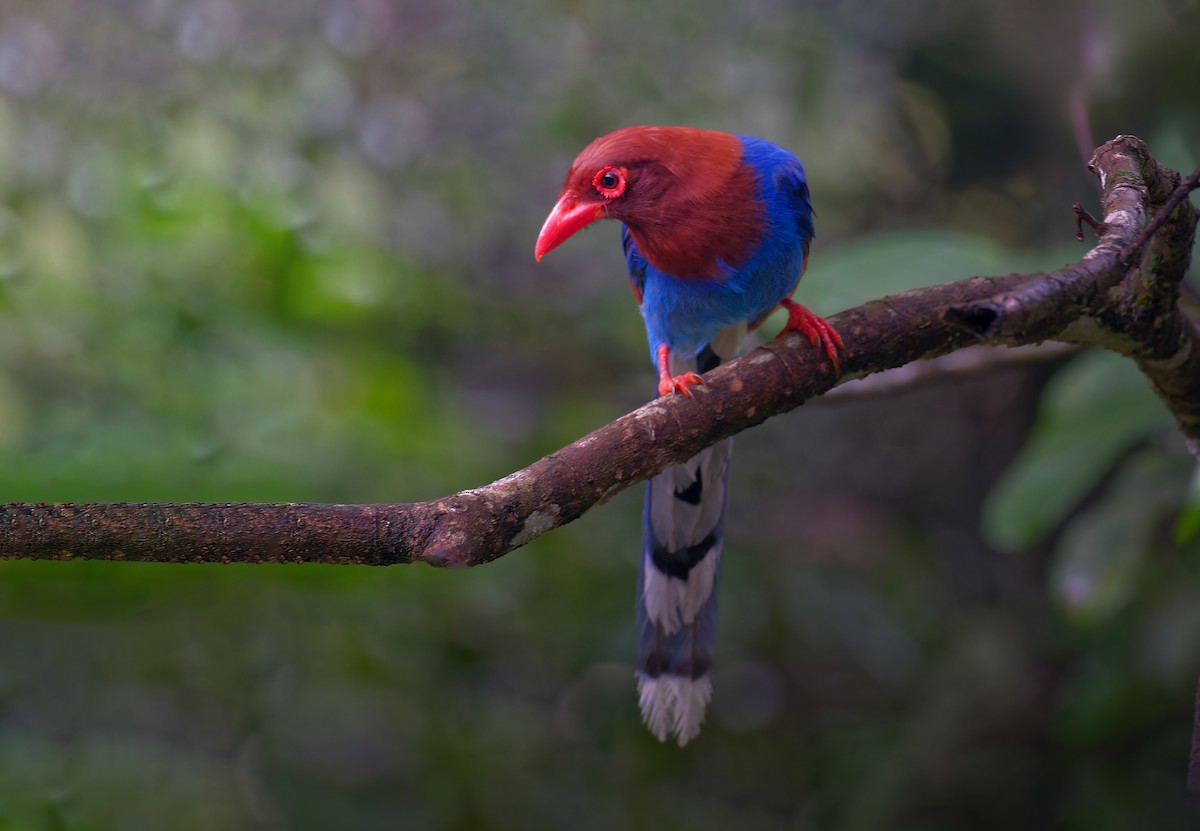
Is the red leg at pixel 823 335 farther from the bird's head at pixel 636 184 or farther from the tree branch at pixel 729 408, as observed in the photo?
the bird's head at pixel 636 184

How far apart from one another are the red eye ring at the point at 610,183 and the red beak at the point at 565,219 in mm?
31

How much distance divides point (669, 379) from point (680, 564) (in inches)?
21.2

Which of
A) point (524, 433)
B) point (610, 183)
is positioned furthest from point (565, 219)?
point (524, 433)

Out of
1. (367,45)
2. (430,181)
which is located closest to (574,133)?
(430,181)

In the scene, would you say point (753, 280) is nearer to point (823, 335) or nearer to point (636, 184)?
point (636, 184)

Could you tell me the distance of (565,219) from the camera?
8.05 ft

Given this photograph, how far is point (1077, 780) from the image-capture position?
3.58m

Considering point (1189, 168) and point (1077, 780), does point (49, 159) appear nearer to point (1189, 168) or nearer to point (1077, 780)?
point (1189, 168)

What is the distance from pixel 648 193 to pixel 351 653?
174cm

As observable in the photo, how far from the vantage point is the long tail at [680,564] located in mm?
2625

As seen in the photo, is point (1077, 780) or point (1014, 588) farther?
point (1014, 588)

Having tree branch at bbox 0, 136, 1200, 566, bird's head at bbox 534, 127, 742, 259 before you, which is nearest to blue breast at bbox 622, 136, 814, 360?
bird's head at bbox 534, 127, 742, 259

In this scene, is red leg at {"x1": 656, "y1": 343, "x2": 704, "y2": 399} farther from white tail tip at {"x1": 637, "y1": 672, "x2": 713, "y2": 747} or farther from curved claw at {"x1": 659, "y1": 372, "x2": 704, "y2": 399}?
white tail tip at {"x1": 637, "y1": 672, "x2": 713, "y2": 747}

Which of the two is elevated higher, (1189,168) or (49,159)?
(49,159)
